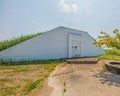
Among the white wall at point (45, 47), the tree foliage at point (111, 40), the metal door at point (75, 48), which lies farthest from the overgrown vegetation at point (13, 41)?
the tree foliage at point (111, 40)

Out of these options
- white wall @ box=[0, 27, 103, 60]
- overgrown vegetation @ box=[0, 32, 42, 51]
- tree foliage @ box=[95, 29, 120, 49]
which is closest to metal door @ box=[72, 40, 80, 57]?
white wall @ box=[0, 27, 103, 60]

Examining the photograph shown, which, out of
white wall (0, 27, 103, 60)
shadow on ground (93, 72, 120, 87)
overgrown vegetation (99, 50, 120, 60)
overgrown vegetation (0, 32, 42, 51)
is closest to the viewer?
shadow on ground (93, 72, 120, 87)

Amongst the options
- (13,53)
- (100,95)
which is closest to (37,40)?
(13,53)

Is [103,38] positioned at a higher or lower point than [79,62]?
higher

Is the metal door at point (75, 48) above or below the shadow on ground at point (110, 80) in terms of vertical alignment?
above

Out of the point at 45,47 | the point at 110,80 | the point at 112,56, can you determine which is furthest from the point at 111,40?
the point at 112,56

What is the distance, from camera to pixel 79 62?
702 inches

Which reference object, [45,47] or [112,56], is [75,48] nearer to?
[45,47]

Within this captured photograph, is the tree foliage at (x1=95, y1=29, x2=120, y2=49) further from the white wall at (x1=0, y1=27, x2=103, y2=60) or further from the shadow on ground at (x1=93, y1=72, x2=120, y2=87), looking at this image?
the white wall at (x1=0, y1=27, x2=103, y2=60)

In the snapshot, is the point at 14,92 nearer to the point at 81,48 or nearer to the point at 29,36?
the point at 29,36

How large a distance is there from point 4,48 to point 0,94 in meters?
12.5

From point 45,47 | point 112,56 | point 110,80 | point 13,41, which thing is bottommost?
point 110,80

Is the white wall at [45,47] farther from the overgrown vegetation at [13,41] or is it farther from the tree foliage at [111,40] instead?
the tree foliage at [111,40]

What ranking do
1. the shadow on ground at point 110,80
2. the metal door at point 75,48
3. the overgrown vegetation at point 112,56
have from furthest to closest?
the overgrown vegetation at point 112,56 < the metal door at point 75,48 < the shadow on ground at point 110,80
